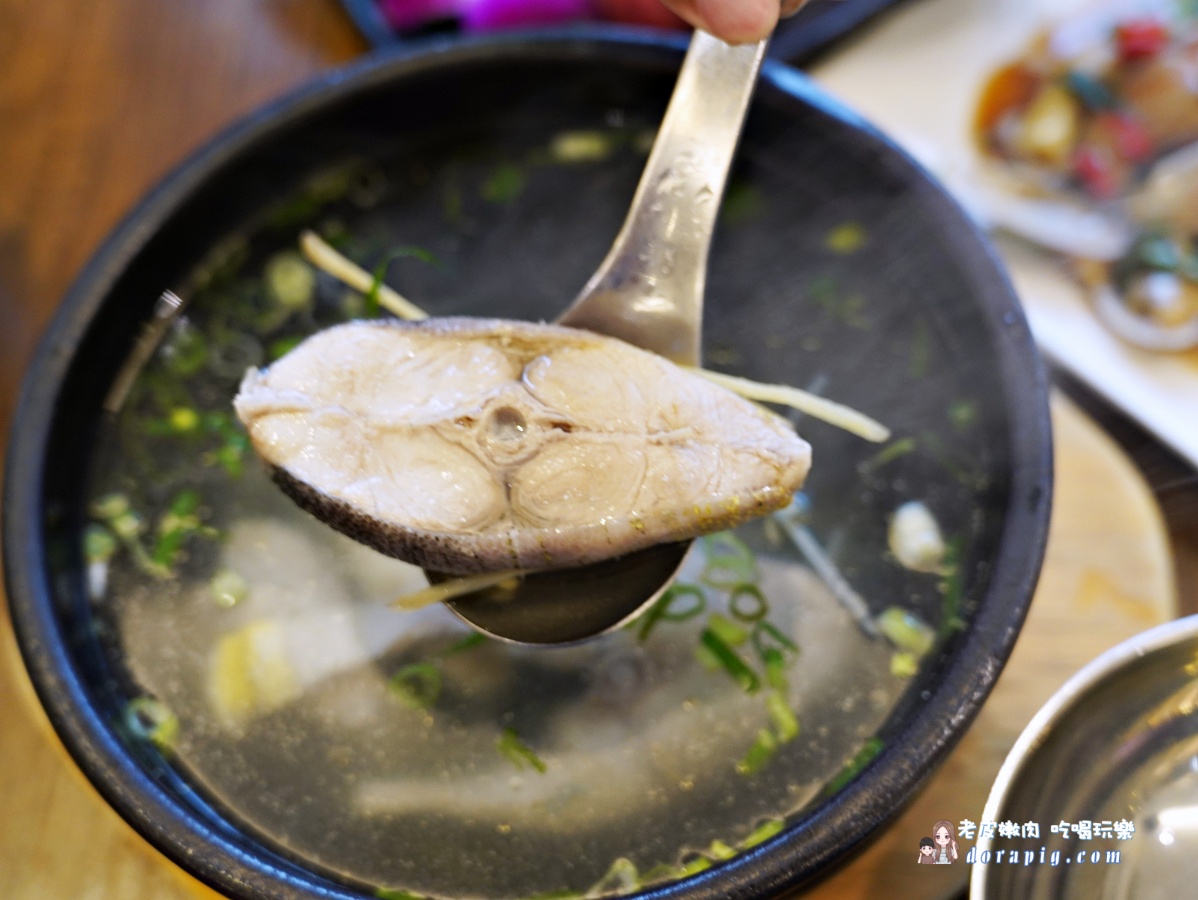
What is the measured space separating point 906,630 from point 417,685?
0.75 meters

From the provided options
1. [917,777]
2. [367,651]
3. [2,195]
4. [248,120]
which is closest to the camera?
[917,777]

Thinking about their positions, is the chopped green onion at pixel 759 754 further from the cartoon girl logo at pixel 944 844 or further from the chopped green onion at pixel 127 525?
the chopped green onion at pixel 127 525

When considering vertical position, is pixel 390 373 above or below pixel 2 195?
below

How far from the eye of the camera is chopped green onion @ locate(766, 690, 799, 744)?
4.03 feet

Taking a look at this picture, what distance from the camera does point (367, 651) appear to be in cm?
129

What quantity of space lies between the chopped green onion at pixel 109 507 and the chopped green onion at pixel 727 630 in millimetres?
974

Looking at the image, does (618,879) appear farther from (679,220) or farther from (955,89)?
(955,89)

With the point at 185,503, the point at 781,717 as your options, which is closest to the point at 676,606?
the point at 781,717

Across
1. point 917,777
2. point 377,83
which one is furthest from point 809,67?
point 917,777

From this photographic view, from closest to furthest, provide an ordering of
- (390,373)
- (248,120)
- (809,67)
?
(390,373) < (248,120) < (809,67)

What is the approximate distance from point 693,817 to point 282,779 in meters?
0.60

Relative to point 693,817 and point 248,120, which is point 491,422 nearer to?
point 693,817

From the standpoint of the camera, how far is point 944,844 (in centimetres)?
117

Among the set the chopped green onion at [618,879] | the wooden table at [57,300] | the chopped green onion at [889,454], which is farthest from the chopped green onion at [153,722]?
the chopped green onion at [889,454]
